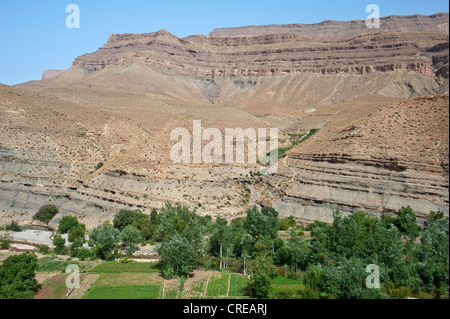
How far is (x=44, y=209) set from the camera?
5550 centimetres

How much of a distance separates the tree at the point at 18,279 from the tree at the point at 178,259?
896cm

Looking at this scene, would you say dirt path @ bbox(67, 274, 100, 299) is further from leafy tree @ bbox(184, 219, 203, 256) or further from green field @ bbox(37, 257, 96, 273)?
leafy tree @ bbox(184, 219, 203, 256)

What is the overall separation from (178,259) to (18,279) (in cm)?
1062

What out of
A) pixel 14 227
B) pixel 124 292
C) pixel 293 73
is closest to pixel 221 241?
pixel 124 292

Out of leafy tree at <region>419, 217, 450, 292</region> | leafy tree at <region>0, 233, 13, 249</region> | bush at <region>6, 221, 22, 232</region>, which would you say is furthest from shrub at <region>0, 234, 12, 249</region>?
leafy tree at <region>419, 217, 450, 292</region>

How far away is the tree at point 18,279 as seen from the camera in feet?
89.0

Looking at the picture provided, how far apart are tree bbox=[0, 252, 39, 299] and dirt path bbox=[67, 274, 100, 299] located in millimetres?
2703

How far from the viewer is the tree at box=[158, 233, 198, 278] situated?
3102 cm

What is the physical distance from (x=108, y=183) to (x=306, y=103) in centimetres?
11157

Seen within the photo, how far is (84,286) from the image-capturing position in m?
29.0

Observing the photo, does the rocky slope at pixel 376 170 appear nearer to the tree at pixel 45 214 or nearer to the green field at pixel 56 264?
the green field at pixel 56 264

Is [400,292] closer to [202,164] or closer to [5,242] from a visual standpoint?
[5,242]
